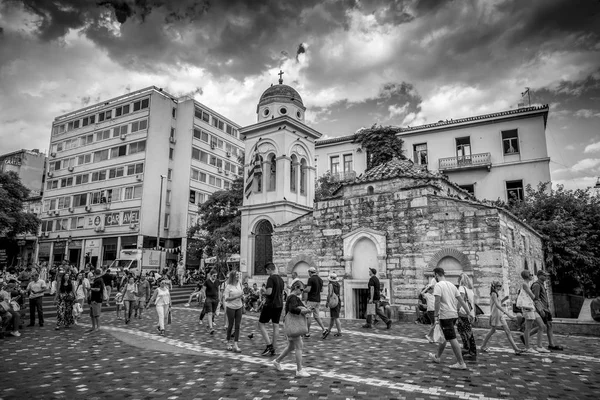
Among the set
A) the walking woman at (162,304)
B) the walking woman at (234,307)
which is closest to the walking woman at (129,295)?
the walking woman at (162,304)

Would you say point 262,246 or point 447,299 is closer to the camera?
point 447,299

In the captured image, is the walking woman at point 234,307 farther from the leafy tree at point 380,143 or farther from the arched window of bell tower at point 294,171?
the leafy tree at point 380,143

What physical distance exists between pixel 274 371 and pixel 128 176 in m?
37.9

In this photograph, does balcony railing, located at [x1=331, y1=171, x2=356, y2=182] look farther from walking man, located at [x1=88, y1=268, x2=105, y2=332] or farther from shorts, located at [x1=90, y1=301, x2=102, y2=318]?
shorts, located at [x1=90, y1=301, x2=102, y2=318]

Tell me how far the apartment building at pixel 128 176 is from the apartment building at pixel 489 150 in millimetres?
19768

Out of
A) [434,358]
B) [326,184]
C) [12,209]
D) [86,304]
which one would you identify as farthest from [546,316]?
[12,209]

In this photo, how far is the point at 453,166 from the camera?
30.7 m

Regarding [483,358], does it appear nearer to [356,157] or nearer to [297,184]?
[297,184]

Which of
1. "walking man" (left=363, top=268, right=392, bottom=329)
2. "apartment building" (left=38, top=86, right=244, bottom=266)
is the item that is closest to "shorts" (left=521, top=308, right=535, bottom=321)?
"walking man" (left=363, top=268, right=392, bottom=329)

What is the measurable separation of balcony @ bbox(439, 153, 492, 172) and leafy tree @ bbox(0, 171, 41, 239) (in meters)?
38.5

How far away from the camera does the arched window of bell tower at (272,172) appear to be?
832 inches

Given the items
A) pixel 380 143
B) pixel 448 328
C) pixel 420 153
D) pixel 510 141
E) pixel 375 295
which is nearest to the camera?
pixel 448 328

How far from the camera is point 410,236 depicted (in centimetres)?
1404

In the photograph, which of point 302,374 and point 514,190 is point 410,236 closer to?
point 302,374
